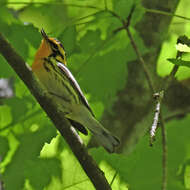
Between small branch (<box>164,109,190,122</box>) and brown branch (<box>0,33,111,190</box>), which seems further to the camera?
small branch (<box>164,109,190,122</box>)

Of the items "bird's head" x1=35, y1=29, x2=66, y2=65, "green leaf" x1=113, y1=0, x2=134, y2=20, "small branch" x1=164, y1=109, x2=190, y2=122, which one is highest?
"green leaf" x1=113, y1=0, x2=134, y2=20

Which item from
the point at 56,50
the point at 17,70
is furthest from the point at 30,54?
the point at 17,70

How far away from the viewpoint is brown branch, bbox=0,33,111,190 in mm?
1525

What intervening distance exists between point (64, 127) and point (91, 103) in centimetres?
61

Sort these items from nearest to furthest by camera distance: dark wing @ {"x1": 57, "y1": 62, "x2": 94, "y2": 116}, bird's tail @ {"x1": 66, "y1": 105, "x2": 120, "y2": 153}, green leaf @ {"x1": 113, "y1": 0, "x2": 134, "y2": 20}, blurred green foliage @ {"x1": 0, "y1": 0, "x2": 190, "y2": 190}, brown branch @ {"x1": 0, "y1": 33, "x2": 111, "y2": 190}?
brown branch @ {"x1": 0, "y1": 33, "x2": 111, "y2": 190}
blurred green foliage @ {"x1": 0, "y1": 0, "x2": 190, "y2": 190}
green leaf @ {"x1": 113, "y1": 0, "x2": 134, "y2": 20}
dark wing @ {"x1": 57, "y1": 62, "x2": 94, "y2": 116}
bird's tail @ {"x1": 66, "y1": 105, "x2": 120, "y2": 153}

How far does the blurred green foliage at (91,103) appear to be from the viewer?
1648 mm

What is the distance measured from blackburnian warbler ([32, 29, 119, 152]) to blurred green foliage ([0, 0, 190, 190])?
16 cm

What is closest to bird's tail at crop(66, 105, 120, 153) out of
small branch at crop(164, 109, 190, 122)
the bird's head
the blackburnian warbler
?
the blackburnian warbler

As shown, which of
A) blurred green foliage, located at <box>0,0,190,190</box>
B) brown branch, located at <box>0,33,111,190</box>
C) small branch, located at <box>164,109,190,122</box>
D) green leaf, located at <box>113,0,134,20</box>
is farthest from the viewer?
small branch, located at <box>164,109,190,122</box>

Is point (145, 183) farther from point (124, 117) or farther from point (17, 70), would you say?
point (124, 117)

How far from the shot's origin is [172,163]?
1669 mm

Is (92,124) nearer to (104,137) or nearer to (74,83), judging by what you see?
(104,137)

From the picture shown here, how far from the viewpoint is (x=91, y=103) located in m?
2.18

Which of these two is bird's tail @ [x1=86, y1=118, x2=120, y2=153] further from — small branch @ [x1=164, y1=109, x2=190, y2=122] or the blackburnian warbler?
small branch @ [x1=164, y1=109, x2=190, y2=122]
